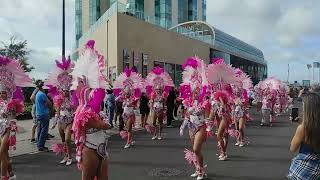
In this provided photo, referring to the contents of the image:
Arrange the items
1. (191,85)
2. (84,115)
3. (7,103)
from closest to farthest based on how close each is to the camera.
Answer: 1. (84,115)
2. (7,103)
3. (191,85)

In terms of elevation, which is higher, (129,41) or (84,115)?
(129,41)

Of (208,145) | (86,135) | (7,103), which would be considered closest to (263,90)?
(208,145)

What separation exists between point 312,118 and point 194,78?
521 centimetres

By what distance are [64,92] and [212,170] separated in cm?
372

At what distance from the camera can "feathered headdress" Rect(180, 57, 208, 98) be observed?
986 cm

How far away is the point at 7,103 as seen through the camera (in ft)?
29.5

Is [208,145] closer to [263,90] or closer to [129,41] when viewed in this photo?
[263,90]

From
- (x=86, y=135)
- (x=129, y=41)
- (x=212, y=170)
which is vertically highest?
(x=129, y=41)

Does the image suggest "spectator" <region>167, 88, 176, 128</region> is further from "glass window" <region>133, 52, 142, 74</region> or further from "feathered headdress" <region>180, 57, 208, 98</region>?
"feathered headdress" <region>180, 57, 208, 98</region>

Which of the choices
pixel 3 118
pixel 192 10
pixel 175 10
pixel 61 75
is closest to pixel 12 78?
pixel 3 118

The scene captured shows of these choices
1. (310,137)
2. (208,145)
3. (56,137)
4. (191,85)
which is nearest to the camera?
(310,137)

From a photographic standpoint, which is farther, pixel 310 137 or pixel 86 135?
pixel 86 135

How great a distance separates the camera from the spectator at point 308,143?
484 centimetres

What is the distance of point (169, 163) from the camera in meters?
11.2
